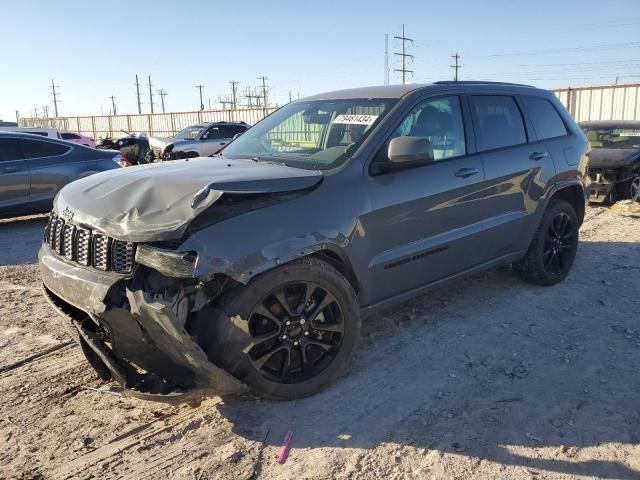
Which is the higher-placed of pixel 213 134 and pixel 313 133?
pixel 313 133

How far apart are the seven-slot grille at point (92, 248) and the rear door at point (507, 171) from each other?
2810 mm

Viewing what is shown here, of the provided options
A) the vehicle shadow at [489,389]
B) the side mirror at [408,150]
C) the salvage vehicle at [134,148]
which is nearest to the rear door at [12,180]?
the vehicle shadow at [489,389]

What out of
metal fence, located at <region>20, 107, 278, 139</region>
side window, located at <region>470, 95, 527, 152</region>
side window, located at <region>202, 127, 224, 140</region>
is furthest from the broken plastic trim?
metal fence, located at <region>20, 107, 278, 139</region>

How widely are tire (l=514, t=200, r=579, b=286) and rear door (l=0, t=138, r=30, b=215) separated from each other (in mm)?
7332

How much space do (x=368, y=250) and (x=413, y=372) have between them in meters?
0.89

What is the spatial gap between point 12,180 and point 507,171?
7376 millimetres

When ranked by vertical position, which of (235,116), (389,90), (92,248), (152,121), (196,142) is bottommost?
(92,248)

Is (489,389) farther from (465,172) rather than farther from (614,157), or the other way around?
(614,157)

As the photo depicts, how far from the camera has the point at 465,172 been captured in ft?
13.8

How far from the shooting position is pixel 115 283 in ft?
9.20

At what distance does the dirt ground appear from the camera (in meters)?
2.72

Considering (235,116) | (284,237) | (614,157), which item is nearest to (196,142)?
(614,157)

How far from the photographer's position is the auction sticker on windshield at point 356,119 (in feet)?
12.7

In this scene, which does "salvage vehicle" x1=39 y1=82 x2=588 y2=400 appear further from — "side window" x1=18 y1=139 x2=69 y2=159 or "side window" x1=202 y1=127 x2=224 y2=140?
"side window" x1=202 y1=127 x2=224 y2=140
